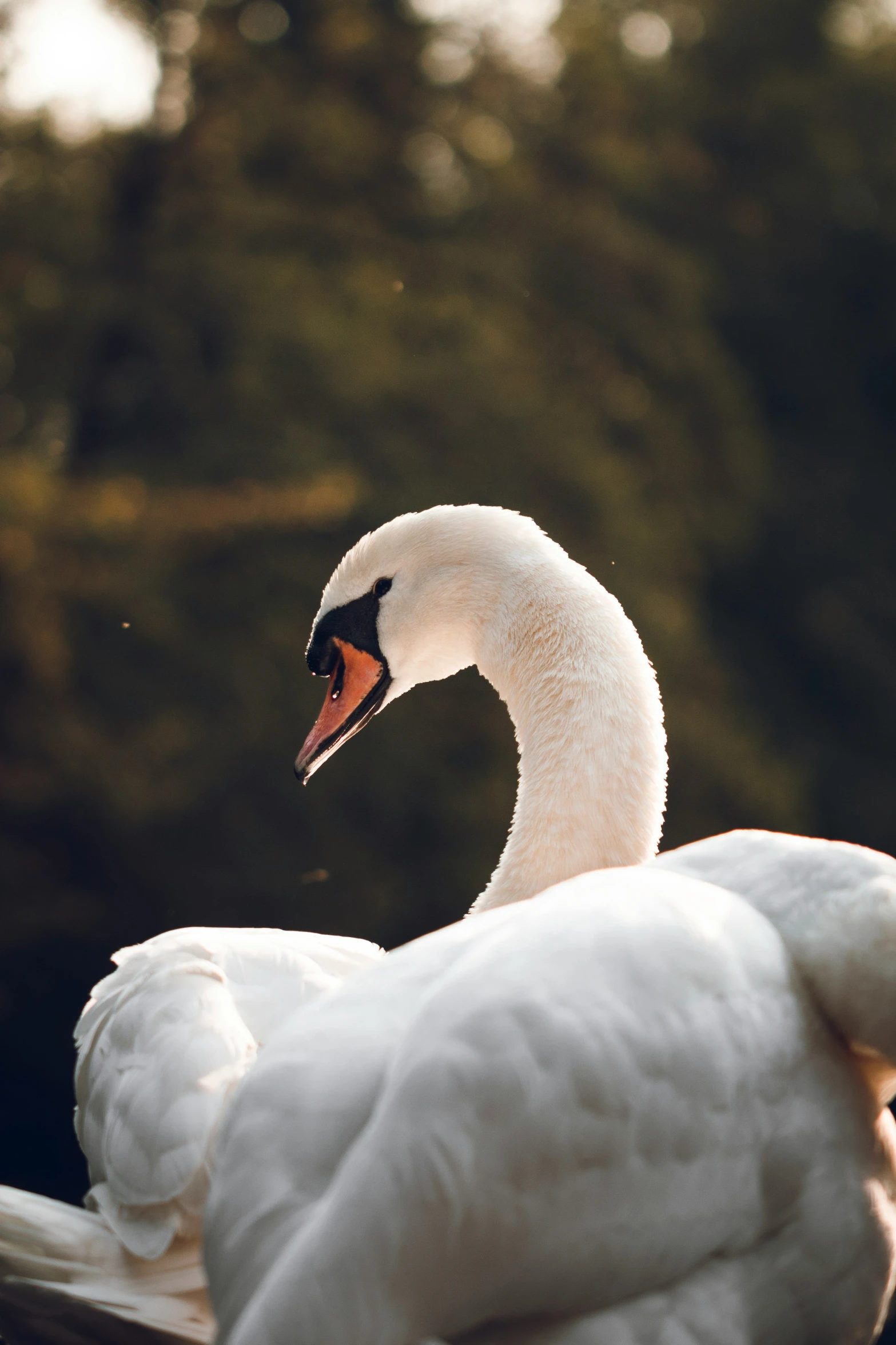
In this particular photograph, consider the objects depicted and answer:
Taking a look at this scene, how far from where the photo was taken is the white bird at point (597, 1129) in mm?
885

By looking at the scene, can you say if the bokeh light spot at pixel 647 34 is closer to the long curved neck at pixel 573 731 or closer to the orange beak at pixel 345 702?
the orange beak at pixel 345 702

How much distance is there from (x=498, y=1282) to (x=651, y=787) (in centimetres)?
67

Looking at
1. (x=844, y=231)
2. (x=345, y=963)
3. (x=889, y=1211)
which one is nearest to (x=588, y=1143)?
(x=889, y=1211)

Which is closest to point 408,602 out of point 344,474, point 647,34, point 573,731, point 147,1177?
point 573,731

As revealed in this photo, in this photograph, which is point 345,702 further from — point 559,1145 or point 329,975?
point 559,1145

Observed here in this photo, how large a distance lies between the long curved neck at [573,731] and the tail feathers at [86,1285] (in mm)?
531

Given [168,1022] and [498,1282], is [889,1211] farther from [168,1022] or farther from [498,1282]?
[168,1022]

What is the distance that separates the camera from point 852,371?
348 inches

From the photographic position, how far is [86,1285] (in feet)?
3.73

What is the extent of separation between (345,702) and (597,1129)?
38.2 inches

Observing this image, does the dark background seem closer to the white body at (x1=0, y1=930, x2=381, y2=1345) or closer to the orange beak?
the orange beak

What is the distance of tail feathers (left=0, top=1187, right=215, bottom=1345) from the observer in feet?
3.66

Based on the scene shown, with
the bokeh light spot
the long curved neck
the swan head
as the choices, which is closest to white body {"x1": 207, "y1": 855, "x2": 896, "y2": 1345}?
the long curved neck

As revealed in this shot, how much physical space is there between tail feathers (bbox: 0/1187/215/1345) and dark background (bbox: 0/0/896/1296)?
12.7ft
